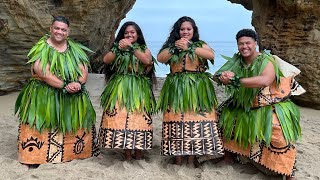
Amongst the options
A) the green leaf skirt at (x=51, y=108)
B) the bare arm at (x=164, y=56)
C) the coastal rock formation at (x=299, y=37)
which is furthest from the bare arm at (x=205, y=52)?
the coastal rock formation at (x=299, y=37)

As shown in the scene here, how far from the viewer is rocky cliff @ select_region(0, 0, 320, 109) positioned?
20.0ft

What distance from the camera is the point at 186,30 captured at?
369cm

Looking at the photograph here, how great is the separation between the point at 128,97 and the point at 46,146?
0.86 m

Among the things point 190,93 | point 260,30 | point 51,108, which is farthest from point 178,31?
point 260,30

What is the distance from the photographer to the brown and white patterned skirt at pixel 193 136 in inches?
143

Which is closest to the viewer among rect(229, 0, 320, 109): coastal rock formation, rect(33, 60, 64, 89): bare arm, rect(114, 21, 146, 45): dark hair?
rect(33, 60, 64, 89): bare arm

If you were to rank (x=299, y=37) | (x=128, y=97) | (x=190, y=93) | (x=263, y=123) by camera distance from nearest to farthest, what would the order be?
1. (x=263, y=123)
2. (x=190, y=93)
3. (x=128, y=97)
4. (x=299, y=37)

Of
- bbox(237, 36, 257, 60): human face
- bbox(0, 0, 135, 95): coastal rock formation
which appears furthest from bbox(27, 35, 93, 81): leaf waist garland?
bbox(0, 0, 135, 95): coastal rock formation

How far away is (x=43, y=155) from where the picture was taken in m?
3.75

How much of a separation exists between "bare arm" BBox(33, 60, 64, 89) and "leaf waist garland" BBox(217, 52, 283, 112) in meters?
1.43

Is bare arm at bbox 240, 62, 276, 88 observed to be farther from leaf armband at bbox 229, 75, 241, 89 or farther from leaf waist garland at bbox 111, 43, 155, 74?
leaf waist garland at bbox 111, 43, 155, 74

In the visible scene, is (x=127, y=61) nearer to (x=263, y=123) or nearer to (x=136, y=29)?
(x=136, y=29)

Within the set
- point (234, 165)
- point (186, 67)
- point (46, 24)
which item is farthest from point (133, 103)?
point (46, 24)

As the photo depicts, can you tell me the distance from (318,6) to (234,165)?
10.6 feet
